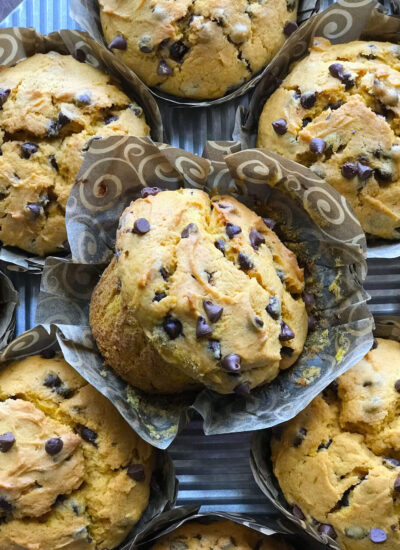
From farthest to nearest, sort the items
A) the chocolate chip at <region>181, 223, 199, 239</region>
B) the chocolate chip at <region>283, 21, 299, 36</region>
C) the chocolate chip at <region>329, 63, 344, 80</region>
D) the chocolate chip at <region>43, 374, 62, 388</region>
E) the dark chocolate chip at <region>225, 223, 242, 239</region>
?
1. the chocolate chip at <region>283, 21, 299, 36</region>
2. the chocolate chip at <region>329, 63, 344, 80</region>
3. the chocolate chip at <region>43, 374, 62, 388</region>
4. the dark chocolate chip at <region>225, 223, 242, 239</region>
5. the chocolate chip at <region>181, 223, 199, 239</region>

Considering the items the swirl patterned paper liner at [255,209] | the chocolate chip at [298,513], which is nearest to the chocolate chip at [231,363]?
the swirl patterned paper liner at [255,209]

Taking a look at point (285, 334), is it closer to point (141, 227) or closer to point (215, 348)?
point (215, 348)

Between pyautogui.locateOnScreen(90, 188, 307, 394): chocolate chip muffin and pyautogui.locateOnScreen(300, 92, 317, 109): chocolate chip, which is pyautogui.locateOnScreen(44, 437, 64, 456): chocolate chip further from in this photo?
pyautogui.locateOnScreen(300, 92, 317, 109): chocolate chip

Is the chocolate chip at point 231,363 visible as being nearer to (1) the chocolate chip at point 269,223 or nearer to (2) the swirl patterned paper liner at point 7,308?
(1) the chocolate chip at point 269,223

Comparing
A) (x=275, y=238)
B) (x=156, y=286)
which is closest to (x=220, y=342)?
(x=156, y=286)

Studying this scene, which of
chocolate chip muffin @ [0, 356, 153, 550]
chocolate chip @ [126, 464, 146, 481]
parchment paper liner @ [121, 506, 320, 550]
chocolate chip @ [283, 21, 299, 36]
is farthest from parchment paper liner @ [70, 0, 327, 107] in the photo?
parchment paper liner @ [121, 506, 320, 550]

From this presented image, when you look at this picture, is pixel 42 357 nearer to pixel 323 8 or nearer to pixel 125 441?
pixel 125 441
